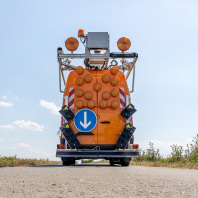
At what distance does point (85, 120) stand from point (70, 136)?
2.15ft

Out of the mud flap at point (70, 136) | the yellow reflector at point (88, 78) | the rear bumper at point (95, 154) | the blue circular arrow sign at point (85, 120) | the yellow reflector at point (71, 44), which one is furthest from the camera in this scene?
the yellow reflector at point (71, 44)

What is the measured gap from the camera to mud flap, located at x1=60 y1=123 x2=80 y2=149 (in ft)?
32.3

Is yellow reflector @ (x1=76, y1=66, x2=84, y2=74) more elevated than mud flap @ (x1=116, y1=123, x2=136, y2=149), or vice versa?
yellow reflector @ (x1=76, y1=66, x2=84, y2=74)

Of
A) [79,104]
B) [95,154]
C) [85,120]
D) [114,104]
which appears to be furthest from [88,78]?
[95,154]

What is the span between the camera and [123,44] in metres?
11.4

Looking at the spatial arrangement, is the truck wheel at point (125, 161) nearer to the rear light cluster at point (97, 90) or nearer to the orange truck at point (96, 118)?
the orange truck at point (96, 118)

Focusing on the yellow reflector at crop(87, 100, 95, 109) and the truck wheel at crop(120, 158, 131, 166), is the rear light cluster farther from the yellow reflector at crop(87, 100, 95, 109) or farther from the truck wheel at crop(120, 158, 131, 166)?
the truck wheel at crop(120, 158, 131, 166)

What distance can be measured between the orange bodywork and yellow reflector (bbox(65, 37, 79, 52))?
1.07m

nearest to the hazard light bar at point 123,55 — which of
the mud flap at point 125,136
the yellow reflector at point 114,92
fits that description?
the yellow reflector at point 114,92

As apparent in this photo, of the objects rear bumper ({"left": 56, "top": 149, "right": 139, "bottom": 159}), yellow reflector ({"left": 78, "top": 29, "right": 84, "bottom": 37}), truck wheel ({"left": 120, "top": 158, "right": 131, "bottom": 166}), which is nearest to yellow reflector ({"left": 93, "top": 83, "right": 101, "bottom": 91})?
rear bumper ({"left": 56, "top": 149, "right": 139, "bottom": 159})

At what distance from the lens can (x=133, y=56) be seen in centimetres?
1124

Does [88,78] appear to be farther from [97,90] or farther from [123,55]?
[123,55]

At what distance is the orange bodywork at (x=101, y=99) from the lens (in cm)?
1009

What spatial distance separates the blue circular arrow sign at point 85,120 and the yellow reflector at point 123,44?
2.65 m
